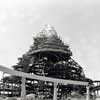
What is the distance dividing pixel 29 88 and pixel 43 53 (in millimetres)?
12214

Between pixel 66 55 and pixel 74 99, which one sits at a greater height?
pixel 66 55

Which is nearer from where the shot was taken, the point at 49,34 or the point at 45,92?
the point at 45,92

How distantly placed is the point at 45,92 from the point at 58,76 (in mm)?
6710

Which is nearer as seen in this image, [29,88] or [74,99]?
[74,99]

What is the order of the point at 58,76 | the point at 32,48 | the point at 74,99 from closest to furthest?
1. the point at 74,99
2. the point at 58,76
3. the point at 32,48

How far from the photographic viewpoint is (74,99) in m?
81.1

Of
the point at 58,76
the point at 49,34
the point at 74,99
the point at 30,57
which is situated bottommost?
the point at 74,99

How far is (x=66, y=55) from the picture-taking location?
99188 millimetres

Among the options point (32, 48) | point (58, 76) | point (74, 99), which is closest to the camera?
point (74, 99)

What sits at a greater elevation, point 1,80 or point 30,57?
point 30,57

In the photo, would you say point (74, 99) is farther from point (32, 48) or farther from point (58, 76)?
point (32, 48)

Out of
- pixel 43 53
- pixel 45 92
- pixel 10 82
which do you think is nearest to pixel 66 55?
pixel 43 53

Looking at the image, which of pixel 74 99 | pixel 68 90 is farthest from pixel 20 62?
pixel 74 99

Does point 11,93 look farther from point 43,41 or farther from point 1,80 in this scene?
point 43,41
